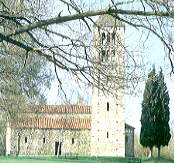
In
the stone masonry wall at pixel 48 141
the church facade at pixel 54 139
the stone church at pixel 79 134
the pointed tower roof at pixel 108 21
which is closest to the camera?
the pointed tower roof at pixel 108 21

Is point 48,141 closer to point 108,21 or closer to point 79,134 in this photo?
point 79,134

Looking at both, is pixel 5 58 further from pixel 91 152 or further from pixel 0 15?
pixel 91 152

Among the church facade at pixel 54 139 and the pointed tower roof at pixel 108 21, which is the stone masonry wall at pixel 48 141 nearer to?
the church facade at pixel 54 139

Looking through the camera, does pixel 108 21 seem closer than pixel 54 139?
Yes

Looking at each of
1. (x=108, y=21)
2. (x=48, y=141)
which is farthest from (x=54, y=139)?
(x=108, y=21)

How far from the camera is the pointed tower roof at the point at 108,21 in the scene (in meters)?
6.09

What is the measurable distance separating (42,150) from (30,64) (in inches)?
1870

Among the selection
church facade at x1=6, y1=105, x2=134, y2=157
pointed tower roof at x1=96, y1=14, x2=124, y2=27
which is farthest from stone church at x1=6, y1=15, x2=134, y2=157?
pointed tower roof at x1=96, y1=14, x2=124, y2=27

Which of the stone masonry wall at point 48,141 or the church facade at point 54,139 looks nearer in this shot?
the church facade at point 54,139

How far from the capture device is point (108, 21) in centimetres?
653

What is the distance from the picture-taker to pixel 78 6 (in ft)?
20.3

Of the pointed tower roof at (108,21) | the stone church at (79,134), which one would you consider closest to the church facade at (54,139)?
the stone church at (79,134)

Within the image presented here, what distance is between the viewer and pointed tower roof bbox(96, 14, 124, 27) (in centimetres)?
609

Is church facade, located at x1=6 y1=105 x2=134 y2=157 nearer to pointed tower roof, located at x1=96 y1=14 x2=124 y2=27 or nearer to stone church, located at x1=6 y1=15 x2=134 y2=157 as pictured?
stone church, located at x1=6 y1=15 x2=134 y2=157
